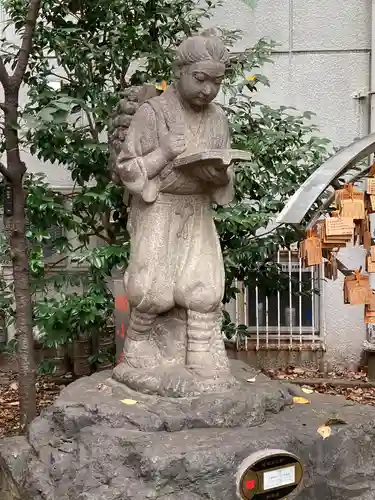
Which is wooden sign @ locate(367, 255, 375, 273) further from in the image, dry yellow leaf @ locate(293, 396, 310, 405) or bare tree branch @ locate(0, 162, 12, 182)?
bare tree branch @ locate(0, 162, 12, 182)

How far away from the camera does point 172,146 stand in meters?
3.28

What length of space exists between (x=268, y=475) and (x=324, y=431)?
42 centimetres

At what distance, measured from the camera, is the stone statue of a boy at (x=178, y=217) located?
10.9 ft

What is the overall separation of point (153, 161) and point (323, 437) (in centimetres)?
160

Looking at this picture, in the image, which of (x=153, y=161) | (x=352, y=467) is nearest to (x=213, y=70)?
(x=153, y=161)

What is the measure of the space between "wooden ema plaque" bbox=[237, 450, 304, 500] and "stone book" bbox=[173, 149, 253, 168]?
136 cm

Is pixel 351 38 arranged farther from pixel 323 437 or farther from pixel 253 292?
pixel 323 437

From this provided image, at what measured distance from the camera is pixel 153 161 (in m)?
3.30

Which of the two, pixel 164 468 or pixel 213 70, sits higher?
pixel 213 70

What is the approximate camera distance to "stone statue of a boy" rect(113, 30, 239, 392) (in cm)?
331

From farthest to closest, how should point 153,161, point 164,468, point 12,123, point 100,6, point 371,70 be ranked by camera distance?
1. point 371,70
2. point 100,6
3. point 12,123
4. point 153,161
5. point 164,468

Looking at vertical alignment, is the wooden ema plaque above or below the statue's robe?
below

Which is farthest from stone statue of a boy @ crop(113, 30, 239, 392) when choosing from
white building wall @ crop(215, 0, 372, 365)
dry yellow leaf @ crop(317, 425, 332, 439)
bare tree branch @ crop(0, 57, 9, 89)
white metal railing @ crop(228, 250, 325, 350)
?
white building wall @ crop(215, 0, 372, 365)

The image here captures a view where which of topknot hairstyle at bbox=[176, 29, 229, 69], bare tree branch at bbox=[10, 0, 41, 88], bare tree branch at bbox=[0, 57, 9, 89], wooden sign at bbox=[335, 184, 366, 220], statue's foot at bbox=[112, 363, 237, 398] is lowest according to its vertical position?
statue's foot at bbox=[112, 363, 237, 398]
